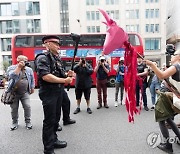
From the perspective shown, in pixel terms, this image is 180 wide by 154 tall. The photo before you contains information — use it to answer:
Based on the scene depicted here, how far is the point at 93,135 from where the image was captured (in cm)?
390

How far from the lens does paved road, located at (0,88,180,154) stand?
328cm

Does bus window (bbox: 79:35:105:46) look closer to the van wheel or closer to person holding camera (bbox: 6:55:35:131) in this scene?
the van wheel

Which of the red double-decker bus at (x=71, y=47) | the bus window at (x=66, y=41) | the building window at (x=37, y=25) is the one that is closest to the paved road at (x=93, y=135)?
the red double-decker bus at (x=71, y=47)

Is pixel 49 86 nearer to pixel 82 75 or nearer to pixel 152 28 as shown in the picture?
pixel 82 75

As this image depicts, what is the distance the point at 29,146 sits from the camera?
3.46 m

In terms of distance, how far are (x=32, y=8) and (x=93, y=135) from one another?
28.6 metres

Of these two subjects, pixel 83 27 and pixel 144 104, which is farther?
pixel 83 27

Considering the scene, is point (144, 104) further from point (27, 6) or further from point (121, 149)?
point (27, 6)

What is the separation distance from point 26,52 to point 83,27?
2284 cm

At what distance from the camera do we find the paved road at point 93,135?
10.7 ft

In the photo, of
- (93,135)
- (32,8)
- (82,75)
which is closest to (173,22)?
(32,8)

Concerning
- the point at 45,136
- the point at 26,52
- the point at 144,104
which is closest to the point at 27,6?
the point at 26,52

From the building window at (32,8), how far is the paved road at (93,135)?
26.3 m

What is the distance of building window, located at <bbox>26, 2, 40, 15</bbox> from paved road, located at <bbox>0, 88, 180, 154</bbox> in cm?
2633
